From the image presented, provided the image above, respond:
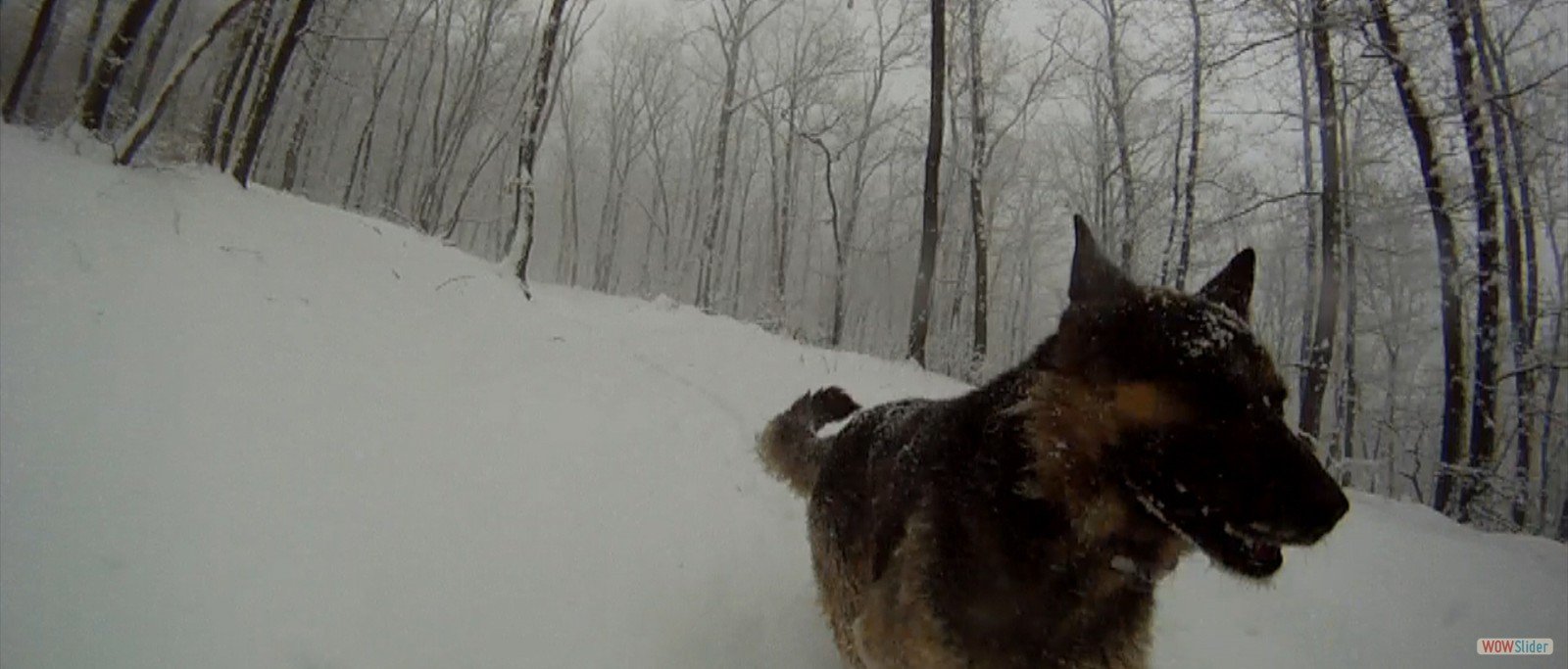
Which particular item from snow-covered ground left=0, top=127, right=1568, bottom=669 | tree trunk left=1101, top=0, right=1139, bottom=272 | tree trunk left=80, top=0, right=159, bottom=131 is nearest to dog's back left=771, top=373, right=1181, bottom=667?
snow-covered ground left=0, top=127, right=1568, bottom=669

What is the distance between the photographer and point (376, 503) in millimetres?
2750

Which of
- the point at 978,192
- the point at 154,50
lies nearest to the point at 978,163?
the point at 978,192

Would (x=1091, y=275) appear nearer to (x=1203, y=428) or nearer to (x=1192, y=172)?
(x=1203, y=428)

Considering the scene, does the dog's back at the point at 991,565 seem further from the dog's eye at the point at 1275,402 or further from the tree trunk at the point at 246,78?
the tree trunk at the point at 246,78

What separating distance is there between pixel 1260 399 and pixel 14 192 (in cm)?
755

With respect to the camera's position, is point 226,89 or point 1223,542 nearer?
point 1223,542

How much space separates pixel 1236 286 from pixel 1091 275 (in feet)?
1.77

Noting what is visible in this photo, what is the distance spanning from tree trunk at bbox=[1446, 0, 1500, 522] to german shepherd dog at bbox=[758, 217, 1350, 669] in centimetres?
955

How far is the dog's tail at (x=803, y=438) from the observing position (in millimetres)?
3527

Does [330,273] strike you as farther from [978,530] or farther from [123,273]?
[978,530]

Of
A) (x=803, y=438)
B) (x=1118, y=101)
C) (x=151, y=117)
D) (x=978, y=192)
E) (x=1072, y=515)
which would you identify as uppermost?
(x=1118, y=101)

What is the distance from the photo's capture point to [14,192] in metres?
4.61

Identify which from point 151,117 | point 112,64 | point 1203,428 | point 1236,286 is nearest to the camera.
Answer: point 1203,428

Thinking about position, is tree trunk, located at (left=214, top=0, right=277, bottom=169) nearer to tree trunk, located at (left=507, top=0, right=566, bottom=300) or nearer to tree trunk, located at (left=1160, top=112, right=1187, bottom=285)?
tree trunk, located at (left=507, top=0, right=566, bottom=300)
